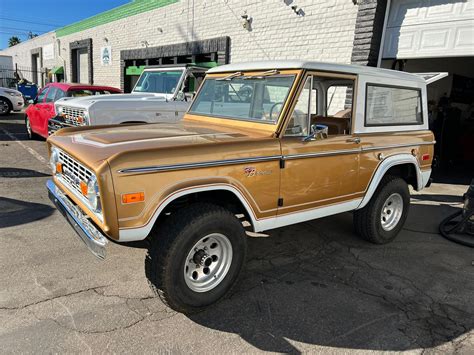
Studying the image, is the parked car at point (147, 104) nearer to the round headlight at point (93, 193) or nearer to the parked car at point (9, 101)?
the round headlight at point (93, 193)

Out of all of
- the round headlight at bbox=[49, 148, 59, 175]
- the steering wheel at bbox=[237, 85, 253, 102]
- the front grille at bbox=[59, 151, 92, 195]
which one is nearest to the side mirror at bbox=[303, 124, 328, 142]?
the steering wheel at bbox=[237, 85, 253, 102]

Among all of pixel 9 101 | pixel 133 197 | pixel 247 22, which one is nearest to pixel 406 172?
pixel 133 197

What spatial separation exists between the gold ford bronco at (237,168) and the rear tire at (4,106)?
15.7 m

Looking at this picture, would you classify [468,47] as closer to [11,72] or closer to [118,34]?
[118,34]

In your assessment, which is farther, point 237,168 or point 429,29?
point 429,29

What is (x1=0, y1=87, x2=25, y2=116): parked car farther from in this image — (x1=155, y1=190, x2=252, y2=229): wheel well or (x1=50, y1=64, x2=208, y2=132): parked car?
(x1=155, y1=190, x2=252, y2=229): wheel well

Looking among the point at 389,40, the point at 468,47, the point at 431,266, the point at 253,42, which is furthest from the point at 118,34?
the point at 431,266

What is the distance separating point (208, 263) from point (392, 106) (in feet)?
9.15

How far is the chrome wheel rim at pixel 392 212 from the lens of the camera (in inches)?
183

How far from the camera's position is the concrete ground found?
2.71 metres

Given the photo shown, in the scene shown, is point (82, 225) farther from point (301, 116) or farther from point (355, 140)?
point (355, 140)

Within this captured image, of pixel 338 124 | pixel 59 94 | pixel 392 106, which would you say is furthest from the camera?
pixel 59 94

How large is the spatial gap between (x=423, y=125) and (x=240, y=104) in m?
2.48

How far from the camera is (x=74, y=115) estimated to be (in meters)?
7.29
